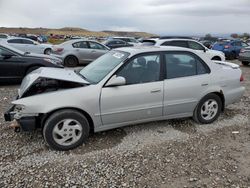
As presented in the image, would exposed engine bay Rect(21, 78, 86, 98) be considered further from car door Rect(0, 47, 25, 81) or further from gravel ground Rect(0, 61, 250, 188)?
car door Rect(0, 47, 25, 81)

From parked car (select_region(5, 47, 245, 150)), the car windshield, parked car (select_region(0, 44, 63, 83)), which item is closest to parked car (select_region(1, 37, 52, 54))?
parked car (select_region(0, 44, 63, 83))

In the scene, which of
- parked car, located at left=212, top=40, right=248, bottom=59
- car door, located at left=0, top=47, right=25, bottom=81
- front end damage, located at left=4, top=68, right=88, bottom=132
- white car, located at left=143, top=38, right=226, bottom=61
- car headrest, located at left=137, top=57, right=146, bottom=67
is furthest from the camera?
parked car, located at left=212, top=40, right=248, bottom=59

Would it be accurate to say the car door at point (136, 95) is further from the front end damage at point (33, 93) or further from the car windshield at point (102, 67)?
the front end damage at point (33, 93)

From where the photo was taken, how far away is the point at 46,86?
4.37 metres

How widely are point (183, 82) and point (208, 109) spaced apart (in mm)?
875

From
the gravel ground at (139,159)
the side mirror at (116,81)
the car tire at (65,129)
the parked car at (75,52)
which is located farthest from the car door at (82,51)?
the car tire at (65,129)

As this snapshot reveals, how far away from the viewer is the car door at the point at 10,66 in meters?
7.91

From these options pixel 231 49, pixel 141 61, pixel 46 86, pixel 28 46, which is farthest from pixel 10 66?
pixel 231 49

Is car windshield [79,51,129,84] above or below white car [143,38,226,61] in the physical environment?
below

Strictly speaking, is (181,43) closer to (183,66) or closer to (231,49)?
(183,66)

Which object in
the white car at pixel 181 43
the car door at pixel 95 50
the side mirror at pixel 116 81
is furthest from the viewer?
the car door at pixel 95 50

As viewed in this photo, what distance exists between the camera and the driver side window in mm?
4277

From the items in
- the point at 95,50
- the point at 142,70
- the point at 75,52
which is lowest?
the point at 142,70

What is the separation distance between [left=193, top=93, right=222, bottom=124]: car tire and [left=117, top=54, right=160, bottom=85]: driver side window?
1134mm
